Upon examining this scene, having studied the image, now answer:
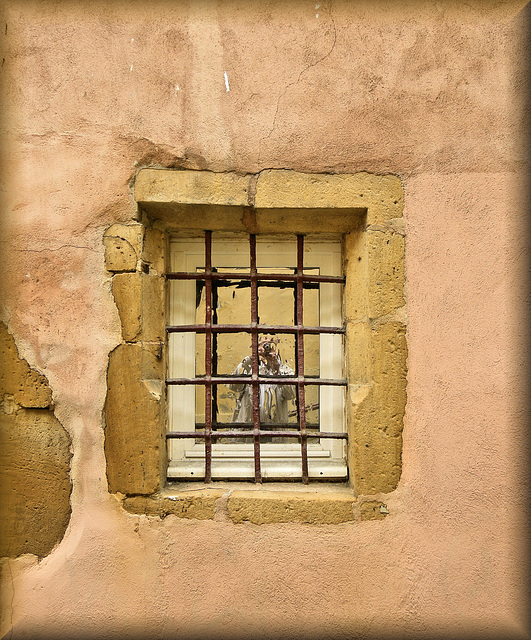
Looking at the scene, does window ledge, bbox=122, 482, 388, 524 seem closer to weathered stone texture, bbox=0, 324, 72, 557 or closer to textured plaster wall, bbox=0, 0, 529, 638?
textured plaster wall, bbox=0, 0, 529, 638

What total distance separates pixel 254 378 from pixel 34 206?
1.21 meters

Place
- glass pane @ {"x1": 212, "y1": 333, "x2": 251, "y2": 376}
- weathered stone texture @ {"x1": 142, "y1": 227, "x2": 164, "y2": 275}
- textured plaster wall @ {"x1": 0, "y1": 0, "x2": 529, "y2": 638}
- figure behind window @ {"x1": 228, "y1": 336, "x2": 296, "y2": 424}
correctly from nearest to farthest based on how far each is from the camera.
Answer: textured plaster wall @ {"x1": 0, "y1": 0, "x2": 529, "y2": 638}
weathered stone texture @ {"x1": 142, "y1": 227, "x2": 164, "y2": 275}
figure behind window @ {"x1": 228, "y1": 336, "x2": 296, "y2": 424}
glass pane @ {"x1": 212, "y1": 333, "x2": 251, "y2": 376}

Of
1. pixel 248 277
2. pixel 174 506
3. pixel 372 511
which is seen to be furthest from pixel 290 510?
pixel 248 277

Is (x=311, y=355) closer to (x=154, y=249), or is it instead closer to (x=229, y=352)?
(x=229, y=352)

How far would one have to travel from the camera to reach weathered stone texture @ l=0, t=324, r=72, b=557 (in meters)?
1.59

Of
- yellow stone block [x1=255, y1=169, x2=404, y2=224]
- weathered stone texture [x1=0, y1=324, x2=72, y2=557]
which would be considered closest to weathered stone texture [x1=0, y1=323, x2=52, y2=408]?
weathered stone texture [x1=0, y1=324, x2=72, y2=557]

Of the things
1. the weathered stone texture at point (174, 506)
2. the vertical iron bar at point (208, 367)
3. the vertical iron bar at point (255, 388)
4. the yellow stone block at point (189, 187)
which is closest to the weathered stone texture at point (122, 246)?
the yellow stone block at point (189, 187)

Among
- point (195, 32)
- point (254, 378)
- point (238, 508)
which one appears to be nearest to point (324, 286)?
point (254, 378)

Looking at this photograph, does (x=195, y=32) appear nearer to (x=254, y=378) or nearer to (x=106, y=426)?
(x=254, y=378)

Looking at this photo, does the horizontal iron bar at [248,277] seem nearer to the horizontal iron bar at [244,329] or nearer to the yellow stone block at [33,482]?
the horizontal iron bar at [244,329]

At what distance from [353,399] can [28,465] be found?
1418 mm

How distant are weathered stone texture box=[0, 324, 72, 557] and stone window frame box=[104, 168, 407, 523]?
23cm

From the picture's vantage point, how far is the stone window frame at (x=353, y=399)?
1.61 m

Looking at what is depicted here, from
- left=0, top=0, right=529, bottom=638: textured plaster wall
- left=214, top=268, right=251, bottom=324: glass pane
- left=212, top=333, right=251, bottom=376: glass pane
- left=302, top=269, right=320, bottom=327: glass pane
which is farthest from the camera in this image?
left=302, top=269, right=320, bottom=327: glass pane
